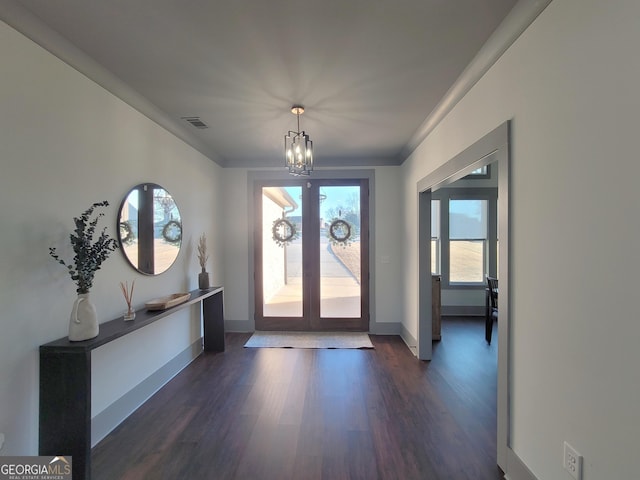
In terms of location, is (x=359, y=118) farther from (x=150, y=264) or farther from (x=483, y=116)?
(x=150, y=264)


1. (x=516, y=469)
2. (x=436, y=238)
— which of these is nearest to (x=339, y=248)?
(x=436, y=238)

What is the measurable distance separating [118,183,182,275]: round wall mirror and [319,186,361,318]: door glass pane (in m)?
2.21

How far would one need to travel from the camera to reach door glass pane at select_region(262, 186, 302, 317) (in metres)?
4.78

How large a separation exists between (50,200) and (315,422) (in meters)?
2.45

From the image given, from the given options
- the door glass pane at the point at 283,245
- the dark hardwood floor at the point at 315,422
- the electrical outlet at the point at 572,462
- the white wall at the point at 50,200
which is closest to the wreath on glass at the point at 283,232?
the door glass pane at the point at 283,245

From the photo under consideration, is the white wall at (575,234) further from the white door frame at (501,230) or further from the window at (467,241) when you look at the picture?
the window at (467,241)

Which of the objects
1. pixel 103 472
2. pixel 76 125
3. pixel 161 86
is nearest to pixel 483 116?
pixel 161 86

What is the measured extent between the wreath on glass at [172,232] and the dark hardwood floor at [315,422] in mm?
1517

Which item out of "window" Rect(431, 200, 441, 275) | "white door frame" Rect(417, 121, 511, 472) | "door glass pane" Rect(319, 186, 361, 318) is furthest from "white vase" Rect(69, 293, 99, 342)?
"window" Rect(431, 200, 441, 275)

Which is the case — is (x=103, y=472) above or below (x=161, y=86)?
below

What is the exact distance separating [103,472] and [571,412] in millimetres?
2718

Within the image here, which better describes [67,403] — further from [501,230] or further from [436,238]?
[436,238]

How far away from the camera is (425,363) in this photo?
11.5ft

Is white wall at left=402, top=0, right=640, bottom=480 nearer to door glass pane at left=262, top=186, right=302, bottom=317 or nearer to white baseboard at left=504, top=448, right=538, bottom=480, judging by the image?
white baseboard at left=504, top=448, right=538, bottom=480
